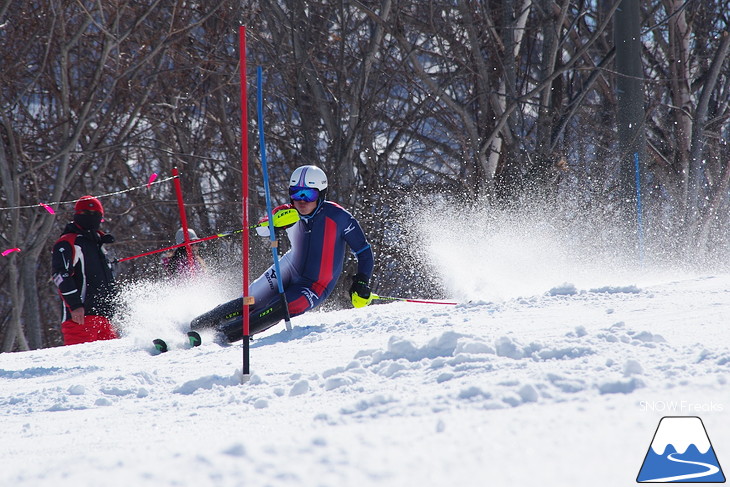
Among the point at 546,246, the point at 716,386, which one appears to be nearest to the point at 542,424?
the point at 716,386

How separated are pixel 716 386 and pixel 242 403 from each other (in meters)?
2.13

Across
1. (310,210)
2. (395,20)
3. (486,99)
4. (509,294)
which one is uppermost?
(395,20)

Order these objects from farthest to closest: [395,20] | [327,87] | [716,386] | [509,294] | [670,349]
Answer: [327,87]
[395,20]
[509,294]
[670,349]
[716,386]

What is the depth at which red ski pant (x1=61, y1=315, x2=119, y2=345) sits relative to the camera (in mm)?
8086

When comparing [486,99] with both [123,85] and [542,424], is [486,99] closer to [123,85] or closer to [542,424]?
[123,85]

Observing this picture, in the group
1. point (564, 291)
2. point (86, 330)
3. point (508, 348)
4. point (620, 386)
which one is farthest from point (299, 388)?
point (86, 330)

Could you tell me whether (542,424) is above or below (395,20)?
below

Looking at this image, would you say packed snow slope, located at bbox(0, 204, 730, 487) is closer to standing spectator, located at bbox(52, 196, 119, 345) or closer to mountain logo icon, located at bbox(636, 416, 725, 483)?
mountain logo icon, located at bbox(636, 416, 725, 483)

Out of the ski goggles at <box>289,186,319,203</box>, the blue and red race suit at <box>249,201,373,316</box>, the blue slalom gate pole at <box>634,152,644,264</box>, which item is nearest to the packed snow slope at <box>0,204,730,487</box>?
the blue and red race suit at <box>249,201,373,316</box>

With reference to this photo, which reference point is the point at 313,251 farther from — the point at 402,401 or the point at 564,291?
the point at 402,401

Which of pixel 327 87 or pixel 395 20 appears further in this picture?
pixel 327 87

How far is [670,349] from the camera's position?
12.4 feet

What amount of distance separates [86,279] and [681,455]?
670cm

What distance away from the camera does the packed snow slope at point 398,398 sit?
264 cm
